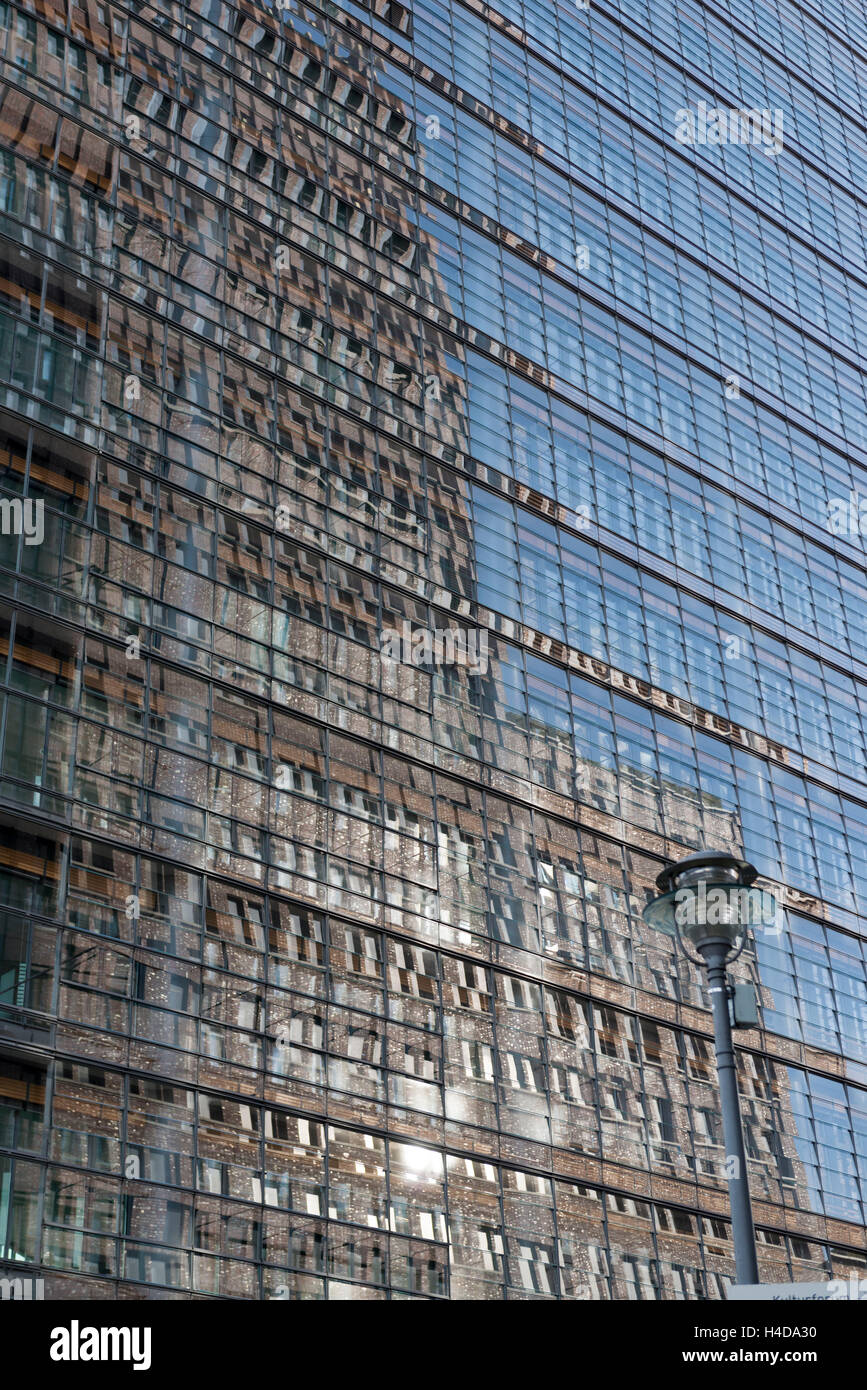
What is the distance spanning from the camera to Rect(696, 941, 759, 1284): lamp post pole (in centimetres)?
1034

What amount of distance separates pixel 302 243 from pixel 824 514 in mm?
Answer: 14863

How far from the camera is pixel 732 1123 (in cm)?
1077

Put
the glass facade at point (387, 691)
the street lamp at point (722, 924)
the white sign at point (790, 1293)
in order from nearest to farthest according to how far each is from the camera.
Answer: the white sign at point (790, 1293), the street lamp at point (722, 924), the glass facade at point (387, 691)

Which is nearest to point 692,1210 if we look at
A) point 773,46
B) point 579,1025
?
point 579,1025

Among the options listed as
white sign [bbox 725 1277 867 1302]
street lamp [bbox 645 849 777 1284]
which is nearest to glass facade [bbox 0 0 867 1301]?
street lamp [bbox 645 849 777 1284]

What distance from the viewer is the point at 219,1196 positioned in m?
18.2

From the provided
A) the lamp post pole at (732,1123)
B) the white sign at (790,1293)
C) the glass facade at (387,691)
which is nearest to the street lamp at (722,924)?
the lamp post pole at (732,1123)

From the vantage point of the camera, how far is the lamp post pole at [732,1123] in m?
10.3

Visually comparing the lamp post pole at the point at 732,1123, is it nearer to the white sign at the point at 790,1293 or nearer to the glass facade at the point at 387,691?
the white sign at the point at 790,1293

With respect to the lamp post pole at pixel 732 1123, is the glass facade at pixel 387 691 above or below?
above

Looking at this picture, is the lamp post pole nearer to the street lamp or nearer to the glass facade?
the street lamp

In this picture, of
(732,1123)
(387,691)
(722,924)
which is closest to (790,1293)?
(732,1123)

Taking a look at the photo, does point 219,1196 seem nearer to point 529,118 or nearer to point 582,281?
point 582,281

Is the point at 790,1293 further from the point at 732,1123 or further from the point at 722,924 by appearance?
the point at 722,924
